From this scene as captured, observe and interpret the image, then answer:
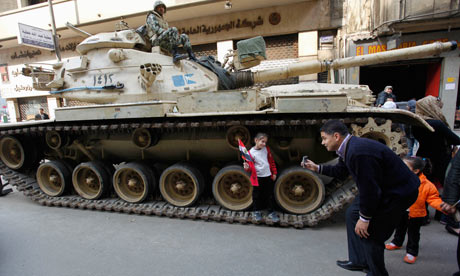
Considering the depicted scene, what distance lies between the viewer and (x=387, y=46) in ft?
33.0

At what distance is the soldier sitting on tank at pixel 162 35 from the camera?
494 cm

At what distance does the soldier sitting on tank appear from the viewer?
16.2ft

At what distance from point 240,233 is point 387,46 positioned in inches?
399

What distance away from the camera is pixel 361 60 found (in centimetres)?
520

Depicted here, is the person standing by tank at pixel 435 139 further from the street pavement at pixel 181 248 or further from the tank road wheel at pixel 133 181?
the tank road wheel at pixel 133 181

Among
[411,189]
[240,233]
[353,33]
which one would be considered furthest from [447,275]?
[353,33]

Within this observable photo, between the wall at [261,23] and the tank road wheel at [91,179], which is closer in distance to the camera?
the tank road wheel at [91,179]

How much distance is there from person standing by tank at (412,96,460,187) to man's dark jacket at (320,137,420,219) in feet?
8.73

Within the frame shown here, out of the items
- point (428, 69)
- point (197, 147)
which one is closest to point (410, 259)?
point (197, 147)

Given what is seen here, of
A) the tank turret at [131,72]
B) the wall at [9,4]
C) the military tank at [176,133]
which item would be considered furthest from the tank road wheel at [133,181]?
the wall at [9,4]

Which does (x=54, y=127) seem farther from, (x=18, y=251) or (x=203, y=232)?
(x=203, y=232)

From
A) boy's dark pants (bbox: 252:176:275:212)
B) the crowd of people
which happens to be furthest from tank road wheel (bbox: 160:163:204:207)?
the crowd of people

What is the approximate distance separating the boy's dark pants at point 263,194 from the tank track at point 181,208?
189mm

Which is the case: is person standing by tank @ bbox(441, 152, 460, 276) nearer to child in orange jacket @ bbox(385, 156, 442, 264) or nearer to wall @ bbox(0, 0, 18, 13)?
child in orange jacket @ bbox(385, 156, 442, 264)
